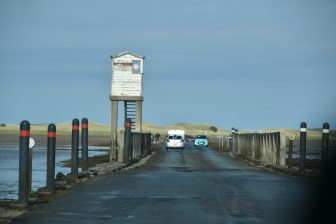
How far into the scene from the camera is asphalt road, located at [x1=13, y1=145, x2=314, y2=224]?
12.8 m

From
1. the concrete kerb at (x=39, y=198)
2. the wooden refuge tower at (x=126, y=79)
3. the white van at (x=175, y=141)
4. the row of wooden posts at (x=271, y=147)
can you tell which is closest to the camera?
the concrete kerb at (x=39, y=198)

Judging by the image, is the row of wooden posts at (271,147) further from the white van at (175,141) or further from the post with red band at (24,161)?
the white van at (175,141)

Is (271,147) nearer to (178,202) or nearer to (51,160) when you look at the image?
(51,160)

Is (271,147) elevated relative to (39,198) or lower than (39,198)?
elevated

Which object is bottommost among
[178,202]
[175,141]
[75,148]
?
[178,202]

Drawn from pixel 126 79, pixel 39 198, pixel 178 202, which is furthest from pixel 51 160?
pixel 126 79

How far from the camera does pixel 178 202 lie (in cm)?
1537

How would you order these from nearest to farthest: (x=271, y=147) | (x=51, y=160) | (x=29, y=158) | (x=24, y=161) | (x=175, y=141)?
(x=24, y=161), (x=29, y=158), (x=51, y=160), (x=271, y=147), (x=175, y=141)

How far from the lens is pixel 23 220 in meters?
12.5

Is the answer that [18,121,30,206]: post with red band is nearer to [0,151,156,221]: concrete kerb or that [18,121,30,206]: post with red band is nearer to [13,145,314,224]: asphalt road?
[0,151,156,221]: concrete kerb

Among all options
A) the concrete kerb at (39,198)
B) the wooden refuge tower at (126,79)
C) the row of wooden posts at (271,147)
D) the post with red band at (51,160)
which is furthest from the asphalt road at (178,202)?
the wooden refuge tower at (126,79)

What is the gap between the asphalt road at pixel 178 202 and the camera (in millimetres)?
12781

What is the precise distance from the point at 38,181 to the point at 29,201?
33.5 ft

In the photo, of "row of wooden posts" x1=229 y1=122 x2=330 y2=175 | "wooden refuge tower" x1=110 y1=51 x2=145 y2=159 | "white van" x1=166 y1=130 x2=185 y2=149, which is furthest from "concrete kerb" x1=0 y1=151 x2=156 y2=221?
"white van" x1=166 y1=130 x2=185 y2=149
